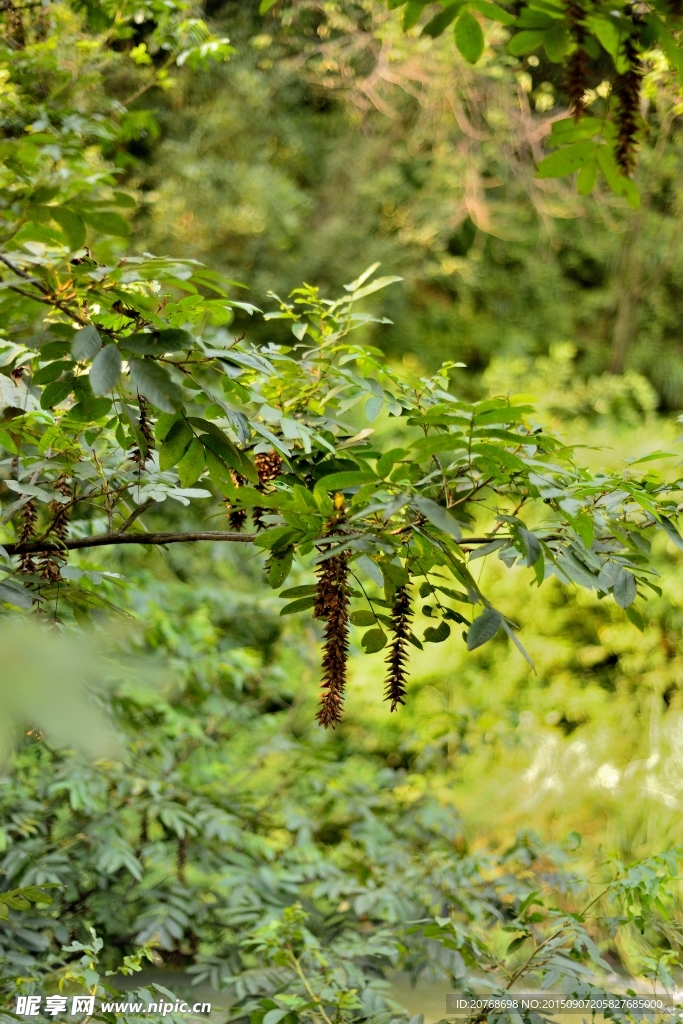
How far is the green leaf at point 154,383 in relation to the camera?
0.58m

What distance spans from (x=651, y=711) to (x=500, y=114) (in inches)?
110

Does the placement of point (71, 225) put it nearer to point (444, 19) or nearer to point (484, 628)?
point (444, 19)

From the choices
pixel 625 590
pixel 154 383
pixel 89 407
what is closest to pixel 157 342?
pixel 154 383

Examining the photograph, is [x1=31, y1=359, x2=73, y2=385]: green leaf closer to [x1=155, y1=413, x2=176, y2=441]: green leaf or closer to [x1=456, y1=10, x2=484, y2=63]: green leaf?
[x1=155, y1=413, x2=176, y2=441]: green leaf

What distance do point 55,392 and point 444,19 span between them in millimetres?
462

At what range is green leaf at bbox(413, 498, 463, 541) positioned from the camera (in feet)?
1.91

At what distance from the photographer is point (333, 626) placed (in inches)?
27.8

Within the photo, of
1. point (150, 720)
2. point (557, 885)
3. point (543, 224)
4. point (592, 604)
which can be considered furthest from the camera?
point (543, 224)

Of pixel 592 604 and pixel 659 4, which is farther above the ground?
pixel 659 4

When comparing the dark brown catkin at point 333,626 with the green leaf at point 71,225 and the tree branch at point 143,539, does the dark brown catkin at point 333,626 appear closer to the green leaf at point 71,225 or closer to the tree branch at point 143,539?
the tree branch at point 143,539

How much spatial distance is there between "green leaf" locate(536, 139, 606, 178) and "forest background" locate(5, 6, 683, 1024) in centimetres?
49

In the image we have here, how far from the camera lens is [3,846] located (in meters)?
1.25

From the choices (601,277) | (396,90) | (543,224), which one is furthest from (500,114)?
(601,277)

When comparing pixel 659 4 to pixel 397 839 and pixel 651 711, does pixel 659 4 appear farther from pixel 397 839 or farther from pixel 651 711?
pixel 651 711
